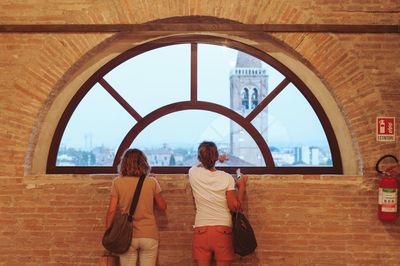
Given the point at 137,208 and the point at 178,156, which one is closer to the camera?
the point at 137,208

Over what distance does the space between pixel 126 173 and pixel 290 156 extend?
1959mm

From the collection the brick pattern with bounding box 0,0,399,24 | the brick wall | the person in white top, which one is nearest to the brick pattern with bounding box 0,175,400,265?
the brick wall

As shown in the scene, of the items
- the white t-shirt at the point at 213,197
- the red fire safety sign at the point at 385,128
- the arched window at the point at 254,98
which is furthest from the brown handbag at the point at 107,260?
the red fire safety sign at the point at 385,128

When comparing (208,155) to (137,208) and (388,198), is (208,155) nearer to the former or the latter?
(137,208)

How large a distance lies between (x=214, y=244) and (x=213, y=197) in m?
0.42

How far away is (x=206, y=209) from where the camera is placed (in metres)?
4.12

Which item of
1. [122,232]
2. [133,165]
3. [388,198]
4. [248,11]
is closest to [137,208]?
[122,232]

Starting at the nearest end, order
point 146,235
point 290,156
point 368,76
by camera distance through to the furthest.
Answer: point 146,235
point 368,76
point 290,156

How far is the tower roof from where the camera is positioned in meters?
5.13

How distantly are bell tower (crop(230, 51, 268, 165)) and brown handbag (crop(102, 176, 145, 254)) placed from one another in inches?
58.1

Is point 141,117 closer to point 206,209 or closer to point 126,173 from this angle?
point 126,173

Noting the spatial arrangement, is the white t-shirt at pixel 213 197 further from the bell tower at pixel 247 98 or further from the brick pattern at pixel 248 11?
the brick pattern at pixel 248 11

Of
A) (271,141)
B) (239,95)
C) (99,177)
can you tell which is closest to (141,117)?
(99,177)

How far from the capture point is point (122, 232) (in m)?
4.00
